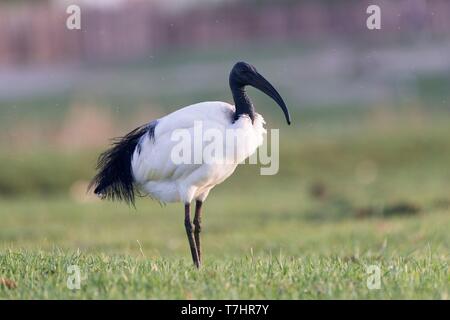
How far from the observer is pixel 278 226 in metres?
12.5

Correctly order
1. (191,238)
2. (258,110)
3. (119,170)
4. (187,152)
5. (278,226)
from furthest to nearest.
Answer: (258,110)
(278,226)
(119,170)
(191,238)
(187,152)

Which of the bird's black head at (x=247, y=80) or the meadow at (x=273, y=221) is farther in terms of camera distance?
the bird's black head at (x=247, y=80)

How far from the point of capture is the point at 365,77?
1158 inches

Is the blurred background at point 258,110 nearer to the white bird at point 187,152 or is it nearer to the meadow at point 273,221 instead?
the meadow at point 273,221

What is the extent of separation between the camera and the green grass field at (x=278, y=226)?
5707 millimetres

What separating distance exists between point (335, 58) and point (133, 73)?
775 cm

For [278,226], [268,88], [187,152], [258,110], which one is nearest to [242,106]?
[268,88]

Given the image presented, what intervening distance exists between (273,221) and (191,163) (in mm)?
6146

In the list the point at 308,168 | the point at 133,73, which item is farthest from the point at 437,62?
the point at 308,168

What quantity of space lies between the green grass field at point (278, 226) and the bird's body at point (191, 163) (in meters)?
0.63

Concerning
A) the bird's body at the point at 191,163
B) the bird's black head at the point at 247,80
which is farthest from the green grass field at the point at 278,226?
the bird's black head at the point at 247,80

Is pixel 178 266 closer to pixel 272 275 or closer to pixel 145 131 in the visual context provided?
pixel 272 275

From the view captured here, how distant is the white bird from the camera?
6.97 m

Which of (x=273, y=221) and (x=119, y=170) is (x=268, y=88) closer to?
(x=119, y=170)
